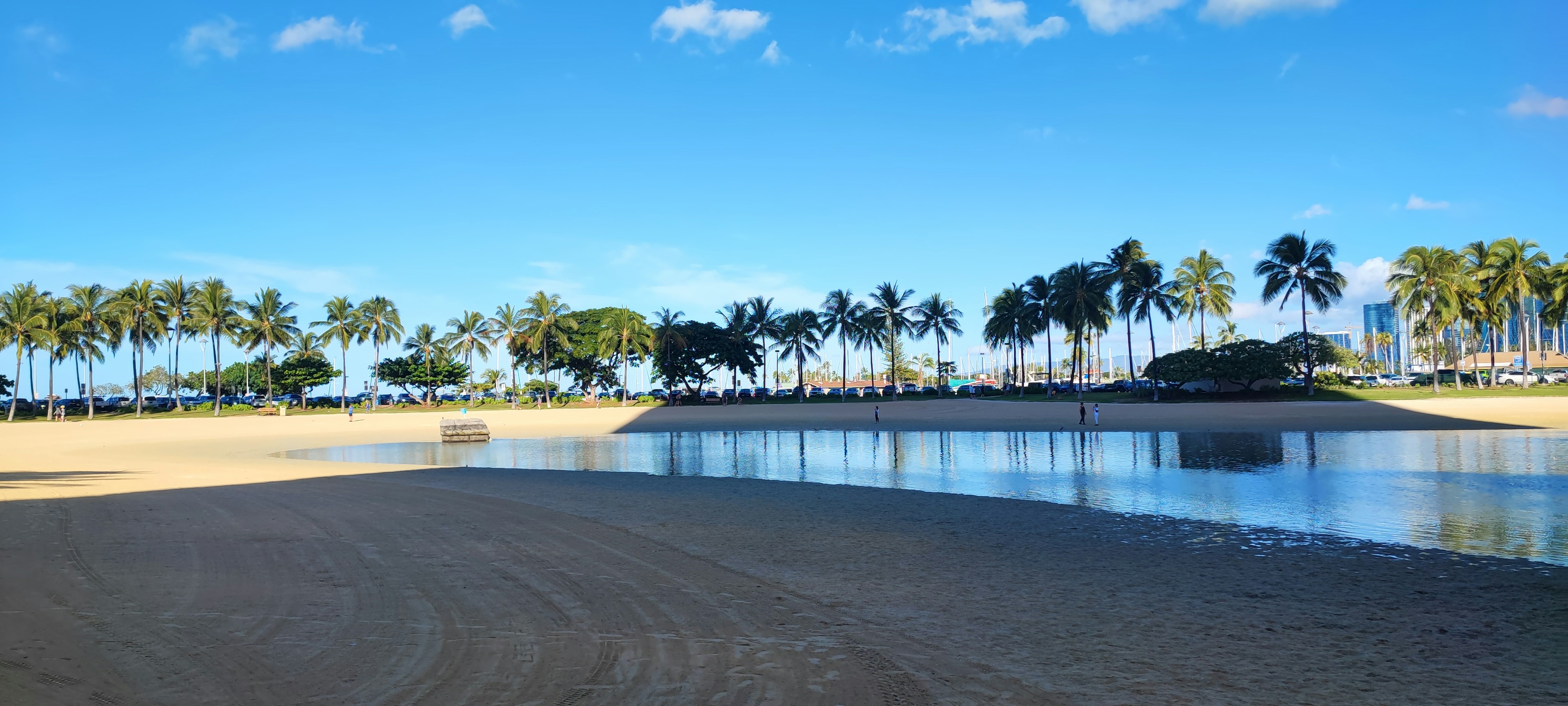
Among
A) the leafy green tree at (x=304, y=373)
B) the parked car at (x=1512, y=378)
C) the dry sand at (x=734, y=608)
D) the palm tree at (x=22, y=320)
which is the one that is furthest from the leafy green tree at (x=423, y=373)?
the parked car at (x=1512, y=378)

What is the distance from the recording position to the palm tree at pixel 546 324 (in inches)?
3063

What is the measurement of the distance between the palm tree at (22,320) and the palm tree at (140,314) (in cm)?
464

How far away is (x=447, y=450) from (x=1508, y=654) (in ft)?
97.9

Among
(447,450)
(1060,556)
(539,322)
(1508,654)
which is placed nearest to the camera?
(1508,654)

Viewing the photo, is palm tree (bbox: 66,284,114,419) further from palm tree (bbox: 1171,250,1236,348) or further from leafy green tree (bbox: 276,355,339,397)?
palm tree (bbox: 1171,250,1236,348)

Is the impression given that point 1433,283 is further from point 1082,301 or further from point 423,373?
point 423,373

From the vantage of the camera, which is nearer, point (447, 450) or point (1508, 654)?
point (1508, 654)

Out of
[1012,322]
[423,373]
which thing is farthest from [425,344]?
[1012,322]

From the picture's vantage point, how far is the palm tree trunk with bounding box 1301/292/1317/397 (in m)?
50.8

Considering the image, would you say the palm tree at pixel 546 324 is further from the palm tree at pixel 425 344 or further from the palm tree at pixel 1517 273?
the palm tree at pixel 1517 273

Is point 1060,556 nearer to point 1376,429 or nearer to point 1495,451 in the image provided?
point 1495,451

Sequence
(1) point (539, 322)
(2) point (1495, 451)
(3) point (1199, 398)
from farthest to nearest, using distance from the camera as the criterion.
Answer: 1. (1) point (539, 322)
2. (3) point (1199, 398)
3. (2) point (1495, 451)

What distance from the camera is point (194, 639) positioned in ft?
19.1

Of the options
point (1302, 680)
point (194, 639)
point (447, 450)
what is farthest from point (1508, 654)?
point (447, 450)
